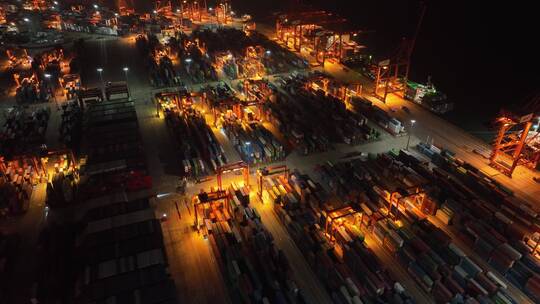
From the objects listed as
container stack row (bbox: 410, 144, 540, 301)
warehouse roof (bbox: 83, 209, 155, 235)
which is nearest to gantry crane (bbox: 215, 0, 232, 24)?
container stack row (bbox: 410, 144, 540, 301)

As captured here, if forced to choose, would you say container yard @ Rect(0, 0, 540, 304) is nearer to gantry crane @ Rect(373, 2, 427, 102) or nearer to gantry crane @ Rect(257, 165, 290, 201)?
gantry crane @ Rect(257, 165, 290, 201)

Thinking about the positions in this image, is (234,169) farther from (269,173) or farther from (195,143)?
(195,143)

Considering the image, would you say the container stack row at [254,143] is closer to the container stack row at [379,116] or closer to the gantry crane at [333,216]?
the gantry crane at [333,216]

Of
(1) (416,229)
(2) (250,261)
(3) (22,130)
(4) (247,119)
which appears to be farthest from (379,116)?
(3) (22,130)

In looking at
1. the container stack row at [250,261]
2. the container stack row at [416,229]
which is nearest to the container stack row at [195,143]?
the container stack row at [250,261]

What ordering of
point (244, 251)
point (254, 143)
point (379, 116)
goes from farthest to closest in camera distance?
point (379, 116), point (254, 143), point (244, 251)

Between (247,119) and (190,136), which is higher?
(190,136)

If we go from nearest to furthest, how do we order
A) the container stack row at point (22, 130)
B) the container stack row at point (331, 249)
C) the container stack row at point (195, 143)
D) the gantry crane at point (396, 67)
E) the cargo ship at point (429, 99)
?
the container stack row at point (331, 249) < the container stack row at point (195, 143) < the container stack row at point (22, 130) < the cargo ship at point (429, 99) < the gantry crane at point (396, 67)
